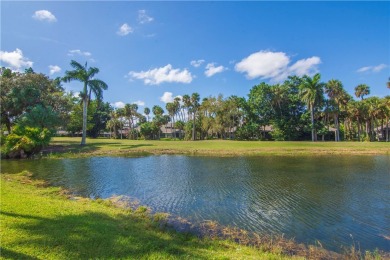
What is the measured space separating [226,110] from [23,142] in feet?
182

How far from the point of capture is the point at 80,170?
23.3m

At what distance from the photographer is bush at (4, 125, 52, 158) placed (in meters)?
30.9

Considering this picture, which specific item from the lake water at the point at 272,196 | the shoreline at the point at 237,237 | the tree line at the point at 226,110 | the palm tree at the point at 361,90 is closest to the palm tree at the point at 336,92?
the tree line at the point at 226,110

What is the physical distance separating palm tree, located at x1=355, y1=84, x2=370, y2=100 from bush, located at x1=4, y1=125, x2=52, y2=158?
3080 inches

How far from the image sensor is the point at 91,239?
7.11 m

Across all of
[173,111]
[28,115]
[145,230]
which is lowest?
[145,230]

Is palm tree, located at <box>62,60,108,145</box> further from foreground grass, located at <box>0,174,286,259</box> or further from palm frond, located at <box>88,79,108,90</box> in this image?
foreground grass, located at <box>0,174,286,259</box>

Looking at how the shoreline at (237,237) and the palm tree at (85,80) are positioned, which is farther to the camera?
the palm tree at (85,80)

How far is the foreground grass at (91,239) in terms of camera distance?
20.8 feet

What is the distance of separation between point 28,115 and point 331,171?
41.6 meters

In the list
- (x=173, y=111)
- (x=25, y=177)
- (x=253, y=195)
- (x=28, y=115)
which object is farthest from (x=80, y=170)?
(x=173, y=111)

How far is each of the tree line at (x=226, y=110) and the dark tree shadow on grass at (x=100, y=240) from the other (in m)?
29.1

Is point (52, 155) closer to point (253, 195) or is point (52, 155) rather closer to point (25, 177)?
point (25, 177)

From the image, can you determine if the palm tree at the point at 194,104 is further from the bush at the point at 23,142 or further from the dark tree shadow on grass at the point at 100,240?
the dark tree shadow on grass at the point at 100,240
